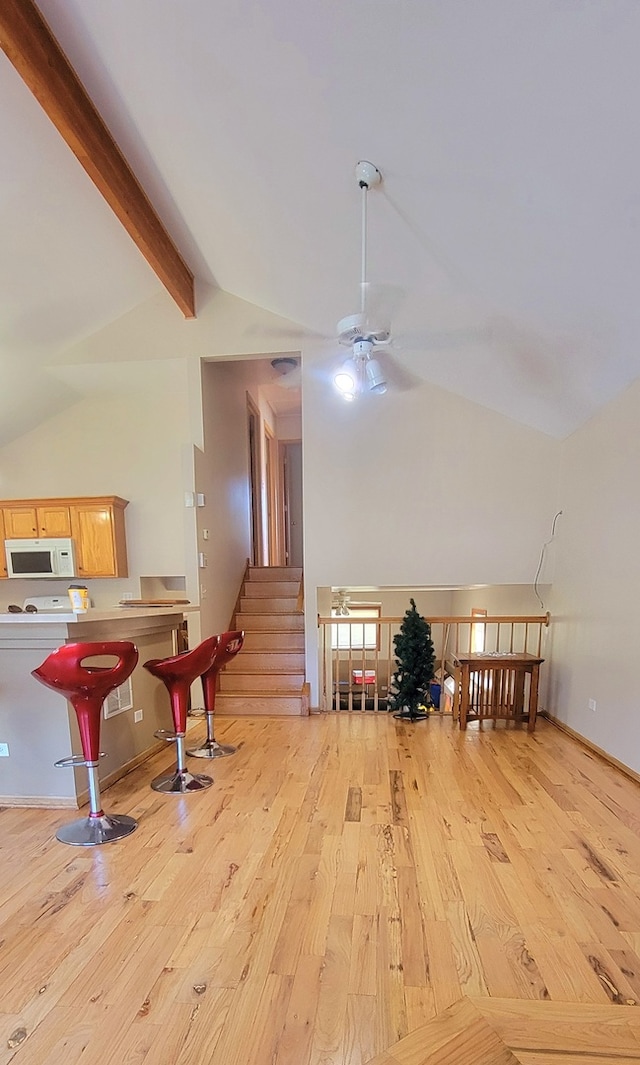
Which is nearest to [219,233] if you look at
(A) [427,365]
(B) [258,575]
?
(A) [427,365]

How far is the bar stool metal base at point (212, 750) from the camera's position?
11.5 ft

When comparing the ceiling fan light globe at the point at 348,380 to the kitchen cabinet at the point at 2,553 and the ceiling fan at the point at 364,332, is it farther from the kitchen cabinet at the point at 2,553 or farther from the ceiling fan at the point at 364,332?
the kitchen cabinet at the point at 2,553

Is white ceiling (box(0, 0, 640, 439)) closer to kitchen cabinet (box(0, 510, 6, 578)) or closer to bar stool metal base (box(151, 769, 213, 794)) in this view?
kitchen cabinet (box(0, 510, 6, 578))

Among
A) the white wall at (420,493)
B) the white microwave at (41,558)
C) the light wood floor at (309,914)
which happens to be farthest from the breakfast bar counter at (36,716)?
the white microwave at (41,558)

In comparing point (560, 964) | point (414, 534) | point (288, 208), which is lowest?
point (560, 964)

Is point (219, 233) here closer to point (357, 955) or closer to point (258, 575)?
point (258, 575)

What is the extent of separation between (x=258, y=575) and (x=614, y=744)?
14.1ft

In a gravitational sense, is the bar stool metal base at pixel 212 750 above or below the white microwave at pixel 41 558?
below

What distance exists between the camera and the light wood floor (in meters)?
1.42

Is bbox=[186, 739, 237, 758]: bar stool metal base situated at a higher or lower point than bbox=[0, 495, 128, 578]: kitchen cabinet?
lower

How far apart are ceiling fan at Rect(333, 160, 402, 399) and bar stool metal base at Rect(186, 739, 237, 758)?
280 centimetres

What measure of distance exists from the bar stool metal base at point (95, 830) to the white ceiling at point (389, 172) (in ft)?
12.2

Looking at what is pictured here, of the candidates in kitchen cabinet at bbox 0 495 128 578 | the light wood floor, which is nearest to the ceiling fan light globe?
the light wood floor

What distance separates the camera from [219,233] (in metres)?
3.79
